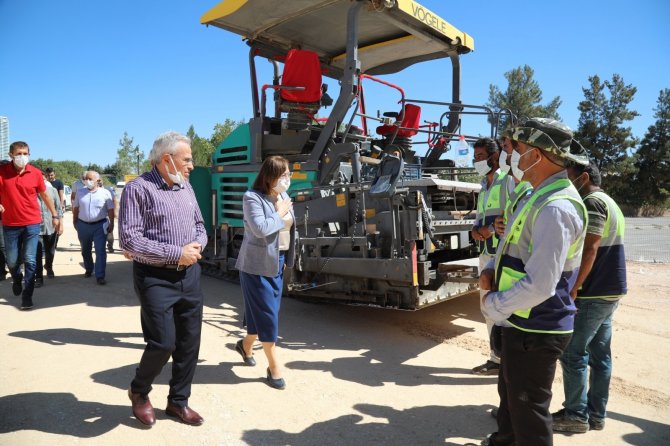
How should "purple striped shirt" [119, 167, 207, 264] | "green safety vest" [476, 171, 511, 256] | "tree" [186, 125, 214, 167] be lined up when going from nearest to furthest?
1. "purple striped shirt" [119, 167, 207, 264]
2. "green safety vest" [476, 171, 511, 256]
3. "tree" [186, 125, 214, 167]

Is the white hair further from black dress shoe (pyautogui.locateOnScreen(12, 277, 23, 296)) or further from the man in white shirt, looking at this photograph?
the man in white shirt

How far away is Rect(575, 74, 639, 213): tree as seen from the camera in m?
35.7

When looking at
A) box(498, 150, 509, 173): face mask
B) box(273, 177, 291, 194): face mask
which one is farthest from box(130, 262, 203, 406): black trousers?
box(498, 150, 509, 173): face mask

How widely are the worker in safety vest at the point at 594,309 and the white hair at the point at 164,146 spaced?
2.55m

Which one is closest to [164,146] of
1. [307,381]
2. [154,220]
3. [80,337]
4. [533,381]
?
[154,220]

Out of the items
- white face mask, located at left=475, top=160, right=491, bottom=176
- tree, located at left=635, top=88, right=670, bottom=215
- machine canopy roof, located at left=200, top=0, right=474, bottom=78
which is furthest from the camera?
tree, located at left=635, top=88, right=670, bottom=215

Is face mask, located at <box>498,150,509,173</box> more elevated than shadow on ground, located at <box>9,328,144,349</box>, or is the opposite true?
face mask, located at <box>498,150,509,173</box>

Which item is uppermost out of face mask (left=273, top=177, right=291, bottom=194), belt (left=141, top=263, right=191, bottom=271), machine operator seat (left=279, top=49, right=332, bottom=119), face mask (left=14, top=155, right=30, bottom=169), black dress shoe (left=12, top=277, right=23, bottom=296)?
machine operator seat (left=279, top=49, right=332, bottom=119)

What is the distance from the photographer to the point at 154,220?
2717 millimetres

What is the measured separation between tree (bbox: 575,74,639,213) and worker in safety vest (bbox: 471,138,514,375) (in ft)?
123

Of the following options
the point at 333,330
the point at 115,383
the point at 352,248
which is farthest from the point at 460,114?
the point at 115,383

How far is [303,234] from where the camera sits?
5191 mm

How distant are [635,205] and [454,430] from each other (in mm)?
41345

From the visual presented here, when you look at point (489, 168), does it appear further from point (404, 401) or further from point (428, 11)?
point (428, 11)
